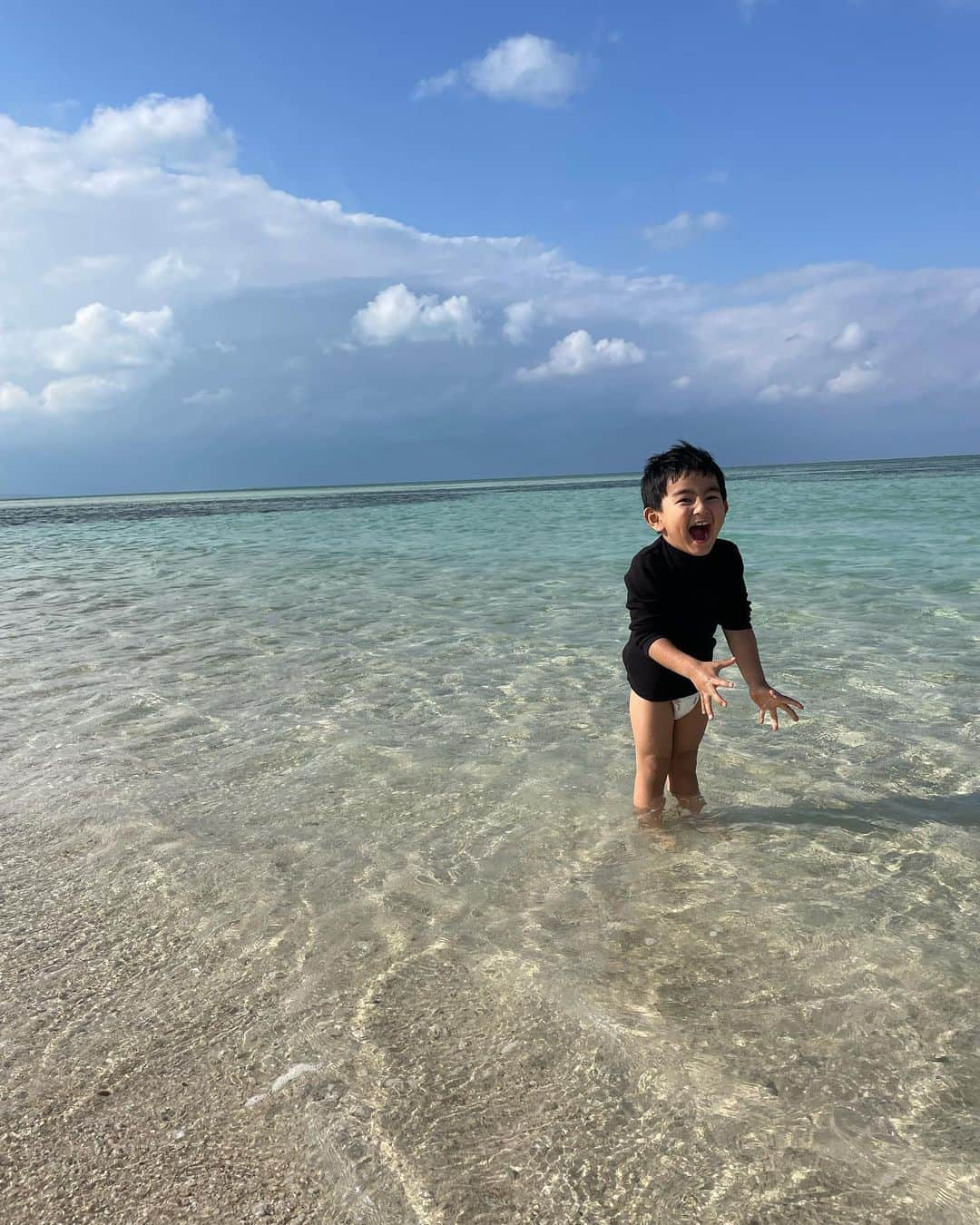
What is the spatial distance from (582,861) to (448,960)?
0.85m

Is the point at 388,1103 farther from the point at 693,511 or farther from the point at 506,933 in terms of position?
the point at 693,511

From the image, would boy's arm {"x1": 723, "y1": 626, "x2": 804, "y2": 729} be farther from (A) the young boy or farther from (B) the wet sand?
(B) the wet sand

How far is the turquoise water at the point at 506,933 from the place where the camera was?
179cm

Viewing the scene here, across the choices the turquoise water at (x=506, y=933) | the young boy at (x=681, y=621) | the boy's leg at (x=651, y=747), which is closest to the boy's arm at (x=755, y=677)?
the young boy at (x=681, y=621)

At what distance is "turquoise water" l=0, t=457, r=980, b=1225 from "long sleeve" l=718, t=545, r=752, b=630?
2.83ft

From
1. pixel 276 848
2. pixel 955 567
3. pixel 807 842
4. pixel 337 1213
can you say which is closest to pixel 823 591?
pixel 955 567

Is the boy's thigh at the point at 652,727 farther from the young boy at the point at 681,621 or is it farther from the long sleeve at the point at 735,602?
the long sleeve at the point at 735,602

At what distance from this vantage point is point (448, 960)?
8.36 feet

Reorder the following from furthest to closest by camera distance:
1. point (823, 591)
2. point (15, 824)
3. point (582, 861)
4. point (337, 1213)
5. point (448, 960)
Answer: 1. point (823, 591)
2. point (15, 824)
3. point (582, 861)
4. point (448, 960)
5. point (337, 1213)

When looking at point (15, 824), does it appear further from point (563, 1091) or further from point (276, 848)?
point (563, 1091)

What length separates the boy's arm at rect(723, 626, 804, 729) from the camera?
129 inches

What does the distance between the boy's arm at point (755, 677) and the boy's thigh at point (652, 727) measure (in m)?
0.35

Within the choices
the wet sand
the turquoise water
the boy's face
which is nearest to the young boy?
the boy's face

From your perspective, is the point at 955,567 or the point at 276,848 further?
the point at 955,567
